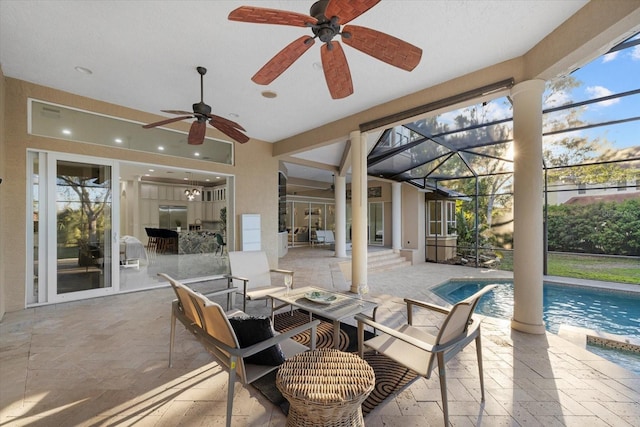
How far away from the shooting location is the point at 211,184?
12.1 meters

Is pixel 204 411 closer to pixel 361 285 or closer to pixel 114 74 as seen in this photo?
pixel 361 285

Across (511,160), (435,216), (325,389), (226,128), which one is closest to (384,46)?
(325,389)

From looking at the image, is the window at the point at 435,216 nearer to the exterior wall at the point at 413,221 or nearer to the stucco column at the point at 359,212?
the exterior wall at the point at 413,221

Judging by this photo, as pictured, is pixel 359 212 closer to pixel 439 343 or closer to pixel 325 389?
pixel 439 343

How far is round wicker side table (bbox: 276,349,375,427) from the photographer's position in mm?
1212

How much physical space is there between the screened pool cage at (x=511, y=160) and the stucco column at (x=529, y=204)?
0.96 metres

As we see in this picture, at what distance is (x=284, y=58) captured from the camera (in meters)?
1.98

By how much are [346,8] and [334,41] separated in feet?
0.84

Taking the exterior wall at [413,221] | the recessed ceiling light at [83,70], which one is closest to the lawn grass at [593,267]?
the exterior wall at [413,221]

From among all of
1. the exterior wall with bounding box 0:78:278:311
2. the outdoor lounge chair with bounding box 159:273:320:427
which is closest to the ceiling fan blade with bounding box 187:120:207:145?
the exterior wall with bounding box 0:78:278:311

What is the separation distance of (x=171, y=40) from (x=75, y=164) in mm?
2974

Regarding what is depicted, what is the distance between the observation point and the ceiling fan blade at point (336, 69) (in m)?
1.87

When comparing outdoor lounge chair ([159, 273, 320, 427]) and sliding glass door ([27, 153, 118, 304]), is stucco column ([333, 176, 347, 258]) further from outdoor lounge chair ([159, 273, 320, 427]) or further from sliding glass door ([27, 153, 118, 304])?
outdoor lounge chair ([159, 273, 320, 427])

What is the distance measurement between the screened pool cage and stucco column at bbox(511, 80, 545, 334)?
37.8 inches
